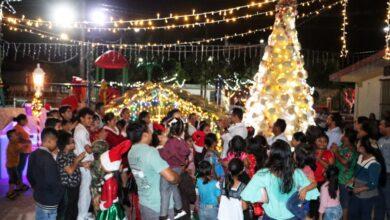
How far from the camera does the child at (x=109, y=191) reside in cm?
503

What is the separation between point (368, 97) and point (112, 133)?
40.5 feet

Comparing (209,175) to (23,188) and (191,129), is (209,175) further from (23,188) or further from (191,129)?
(23,188)

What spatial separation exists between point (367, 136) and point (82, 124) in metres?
4.24

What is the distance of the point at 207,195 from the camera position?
18.1 feet

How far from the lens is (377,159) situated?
612cm

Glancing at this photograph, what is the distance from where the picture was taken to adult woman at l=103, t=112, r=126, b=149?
306 inches

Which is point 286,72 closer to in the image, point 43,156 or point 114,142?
point 114,142

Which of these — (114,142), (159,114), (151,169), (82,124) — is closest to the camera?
(151,169)

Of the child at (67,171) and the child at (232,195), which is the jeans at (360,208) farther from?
the child at (67,171)

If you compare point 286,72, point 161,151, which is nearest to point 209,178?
point 161,151

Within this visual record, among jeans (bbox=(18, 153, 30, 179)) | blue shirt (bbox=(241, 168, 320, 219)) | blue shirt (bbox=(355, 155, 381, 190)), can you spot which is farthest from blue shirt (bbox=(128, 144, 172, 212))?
jeans (bbox=(18, 153, 30, 179))

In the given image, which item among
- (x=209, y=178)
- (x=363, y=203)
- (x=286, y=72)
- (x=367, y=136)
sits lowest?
(x=363, y=203)

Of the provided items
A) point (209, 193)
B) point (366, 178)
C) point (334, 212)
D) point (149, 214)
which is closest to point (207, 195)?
point (209, 193)

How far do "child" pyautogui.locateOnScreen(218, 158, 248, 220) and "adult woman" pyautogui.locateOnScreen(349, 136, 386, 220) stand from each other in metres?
1.97
